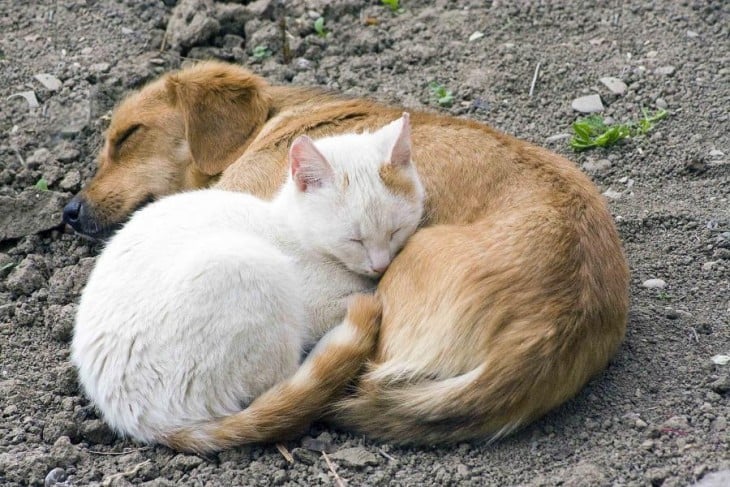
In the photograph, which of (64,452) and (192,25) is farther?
(192,25)

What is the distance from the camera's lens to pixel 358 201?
4.37m

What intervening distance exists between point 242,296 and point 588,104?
3192 mm

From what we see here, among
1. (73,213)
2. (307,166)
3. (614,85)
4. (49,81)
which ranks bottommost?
(73,213)

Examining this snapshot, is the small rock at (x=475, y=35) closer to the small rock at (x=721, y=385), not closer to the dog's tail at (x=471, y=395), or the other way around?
the dog's tail at (x=471, y=395)

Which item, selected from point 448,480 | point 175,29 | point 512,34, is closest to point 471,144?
point 448,480

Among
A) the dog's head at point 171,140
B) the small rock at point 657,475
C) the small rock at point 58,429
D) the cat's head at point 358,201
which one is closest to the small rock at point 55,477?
the small rock at point 58,429

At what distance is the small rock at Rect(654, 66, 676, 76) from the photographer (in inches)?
257

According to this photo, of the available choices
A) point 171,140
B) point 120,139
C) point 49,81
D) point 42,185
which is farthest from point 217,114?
point 49,81

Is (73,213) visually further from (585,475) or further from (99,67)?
(585,475)

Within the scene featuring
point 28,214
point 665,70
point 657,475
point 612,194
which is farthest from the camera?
point 665,70

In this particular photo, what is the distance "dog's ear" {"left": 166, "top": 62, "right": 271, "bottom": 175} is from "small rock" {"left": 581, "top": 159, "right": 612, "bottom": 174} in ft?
6.16

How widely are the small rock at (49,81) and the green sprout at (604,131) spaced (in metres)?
3.37

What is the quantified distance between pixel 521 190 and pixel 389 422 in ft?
3.90

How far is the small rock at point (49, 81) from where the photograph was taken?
22.2 ft
